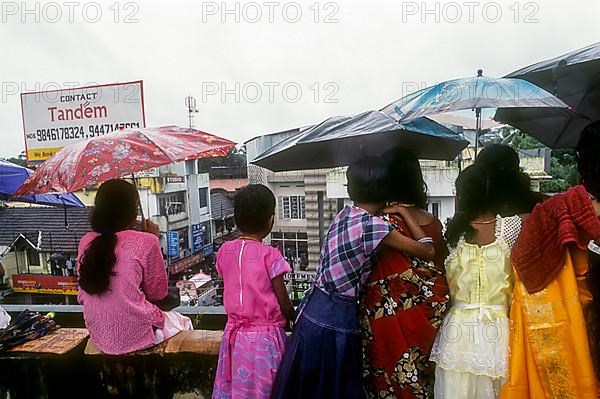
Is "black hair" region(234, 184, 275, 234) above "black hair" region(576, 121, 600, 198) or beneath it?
beneath

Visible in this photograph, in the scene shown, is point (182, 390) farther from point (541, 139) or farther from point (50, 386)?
point (541, 139)

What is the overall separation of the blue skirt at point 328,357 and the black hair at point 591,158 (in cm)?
103

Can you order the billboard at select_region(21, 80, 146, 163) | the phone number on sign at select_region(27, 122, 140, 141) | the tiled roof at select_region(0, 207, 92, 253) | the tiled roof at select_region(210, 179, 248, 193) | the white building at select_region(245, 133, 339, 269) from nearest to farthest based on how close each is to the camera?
1. the billboard at select_region(21, 80, 146, 163)
2. the phone number on sign at select_region(27, 122, 140, 141)
3. the white building at select_region(245, 133, 339, 269)
4. the tiled roof at select_region(0, 207, 92, 253)
5. the tiled roof at select_region(210, 179, 248, 193)

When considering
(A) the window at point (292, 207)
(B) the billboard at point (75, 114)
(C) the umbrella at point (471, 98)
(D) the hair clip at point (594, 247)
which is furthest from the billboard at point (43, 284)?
(D) the hair clip at point (594, 247)

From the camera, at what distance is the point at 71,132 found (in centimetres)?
752

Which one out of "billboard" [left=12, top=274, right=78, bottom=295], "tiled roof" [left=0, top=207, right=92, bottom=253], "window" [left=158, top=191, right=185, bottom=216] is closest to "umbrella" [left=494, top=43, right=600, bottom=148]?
"tiled roof" [left=0, top=207, right=92, bottom=253]

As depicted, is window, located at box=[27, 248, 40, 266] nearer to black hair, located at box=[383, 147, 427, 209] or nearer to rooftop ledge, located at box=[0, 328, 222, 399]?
rooftop ledge, located at box=[0, 328, 222, 399]

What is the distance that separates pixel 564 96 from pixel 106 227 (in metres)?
3.07

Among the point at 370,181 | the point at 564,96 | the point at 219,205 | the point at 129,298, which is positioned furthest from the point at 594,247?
the point at 219,205

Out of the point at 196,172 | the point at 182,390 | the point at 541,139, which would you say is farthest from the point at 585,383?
the point at 196,172

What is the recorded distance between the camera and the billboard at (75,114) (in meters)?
6.74

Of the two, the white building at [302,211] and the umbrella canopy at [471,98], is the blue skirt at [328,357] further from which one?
the white building at [302,211]

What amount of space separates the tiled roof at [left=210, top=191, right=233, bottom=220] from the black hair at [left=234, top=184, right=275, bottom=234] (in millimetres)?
22822

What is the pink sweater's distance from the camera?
2305 mm
